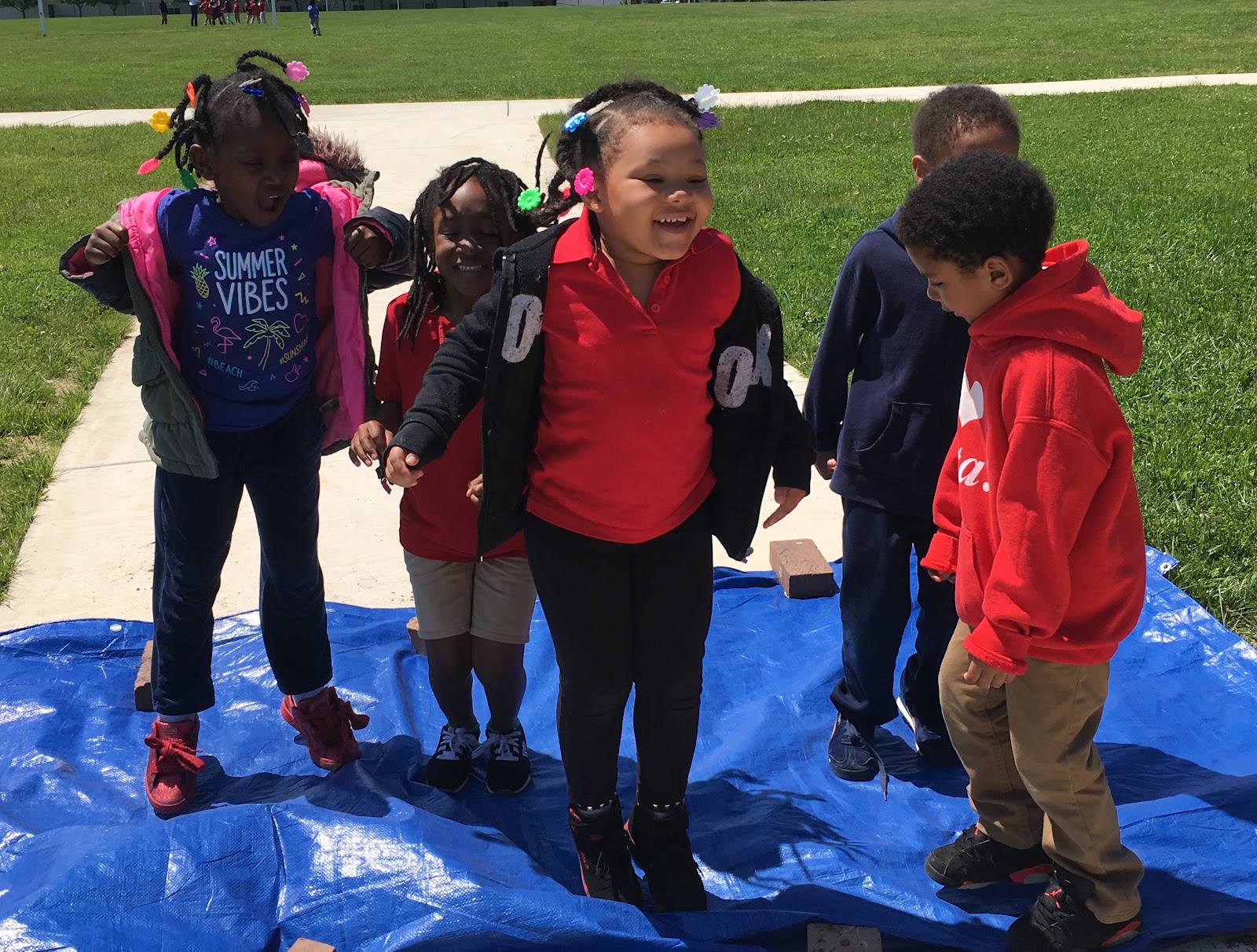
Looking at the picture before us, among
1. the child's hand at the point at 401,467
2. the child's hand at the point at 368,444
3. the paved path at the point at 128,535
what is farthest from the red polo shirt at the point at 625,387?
the paved path at the point at 128,535

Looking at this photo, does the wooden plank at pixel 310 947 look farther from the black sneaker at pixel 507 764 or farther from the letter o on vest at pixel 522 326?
A: the letter o on vest at pixel 522 326

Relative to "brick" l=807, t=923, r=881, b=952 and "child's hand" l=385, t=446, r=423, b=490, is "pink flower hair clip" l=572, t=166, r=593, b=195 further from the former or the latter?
"brick" l=807, t=923, r=881, b=952

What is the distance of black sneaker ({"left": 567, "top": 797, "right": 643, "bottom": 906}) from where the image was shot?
259cm

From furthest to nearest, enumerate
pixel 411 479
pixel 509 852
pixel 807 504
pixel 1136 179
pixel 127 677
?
1. pixel 1136 179
2. pixel 807 504
3. pixel 127 677
4. pixel 509 852
5. pixel 411 479

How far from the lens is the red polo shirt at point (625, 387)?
7.54 ft

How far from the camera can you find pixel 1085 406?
213cm

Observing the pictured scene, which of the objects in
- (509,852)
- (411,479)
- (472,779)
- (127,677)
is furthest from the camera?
(127,677)

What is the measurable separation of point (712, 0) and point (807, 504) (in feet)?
186

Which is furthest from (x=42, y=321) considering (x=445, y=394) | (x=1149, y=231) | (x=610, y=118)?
(x=1149, y=231)

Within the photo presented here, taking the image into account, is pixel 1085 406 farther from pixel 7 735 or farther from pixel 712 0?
pixel 712 0

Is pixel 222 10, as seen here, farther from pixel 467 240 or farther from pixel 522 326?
pixel 522 326

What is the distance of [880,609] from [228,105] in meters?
1.96

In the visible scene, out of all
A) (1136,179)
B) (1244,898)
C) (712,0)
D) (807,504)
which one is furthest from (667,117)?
(712,0)

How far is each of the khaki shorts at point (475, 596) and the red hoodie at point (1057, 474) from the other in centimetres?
113
